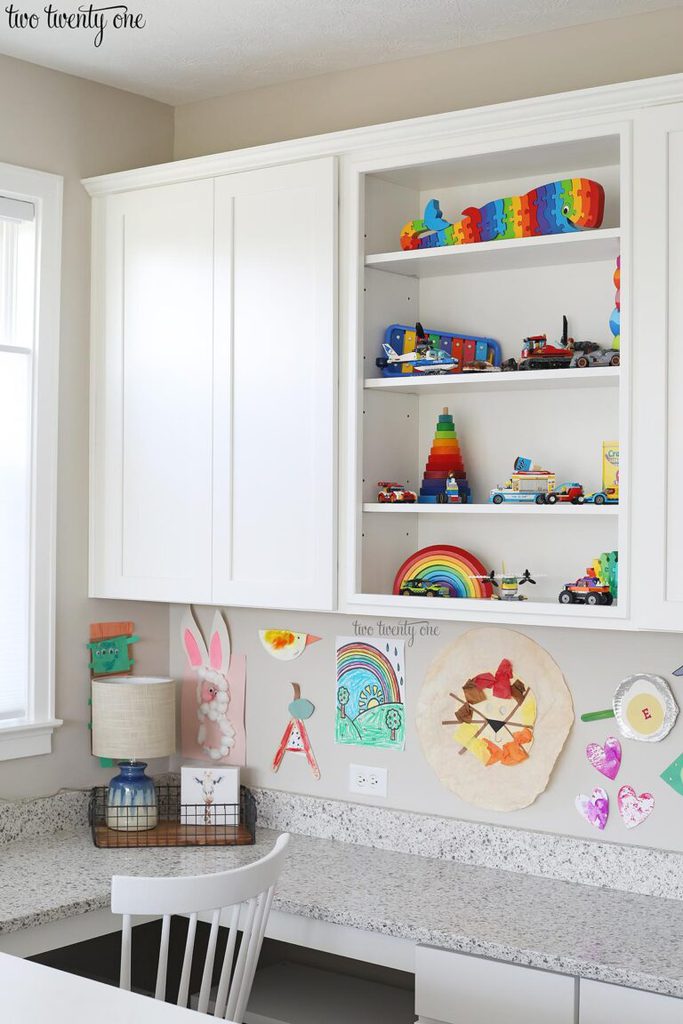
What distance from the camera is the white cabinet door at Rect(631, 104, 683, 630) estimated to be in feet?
7.77

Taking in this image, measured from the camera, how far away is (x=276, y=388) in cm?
292

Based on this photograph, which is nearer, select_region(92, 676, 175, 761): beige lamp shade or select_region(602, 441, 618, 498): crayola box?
select_region(602, 441, 618, 498): crayola box

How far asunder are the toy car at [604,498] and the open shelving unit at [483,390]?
54mm

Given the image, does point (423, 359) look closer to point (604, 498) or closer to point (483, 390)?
point (483, 390)

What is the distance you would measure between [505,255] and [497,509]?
1.89 ft

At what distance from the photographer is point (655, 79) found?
2.38 metres

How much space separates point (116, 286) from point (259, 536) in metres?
0.82

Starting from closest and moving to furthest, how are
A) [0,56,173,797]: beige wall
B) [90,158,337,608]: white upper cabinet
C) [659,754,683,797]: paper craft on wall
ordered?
1. [659,754,683,797]: paper craft on wall
2. [90,158,337,608]: white upper cabinet
3. [0,56,173,797]: beige wall

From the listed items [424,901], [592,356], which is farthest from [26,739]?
[592,356]

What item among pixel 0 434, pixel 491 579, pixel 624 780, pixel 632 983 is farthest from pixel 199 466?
pixel 632 983

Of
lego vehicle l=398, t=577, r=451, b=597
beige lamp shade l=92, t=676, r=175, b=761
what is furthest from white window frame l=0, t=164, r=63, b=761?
lego vehicle l=398, t=577, r=451, b=597

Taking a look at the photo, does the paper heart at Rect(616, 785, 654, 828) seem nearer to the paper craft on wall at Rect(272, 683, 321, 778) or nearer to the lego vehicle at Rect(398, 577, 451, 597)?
the lego vehicle at Rect(398, 577, 451, 597)

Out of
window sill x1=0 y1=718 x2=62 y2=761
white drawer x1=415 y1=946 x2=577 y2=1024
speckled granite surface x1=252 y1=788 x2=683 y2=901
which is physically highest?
window sill x1=0 y1=718 x2=62 y2=761

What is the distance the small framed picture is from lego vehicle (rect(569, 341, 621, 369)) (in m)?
1.40
